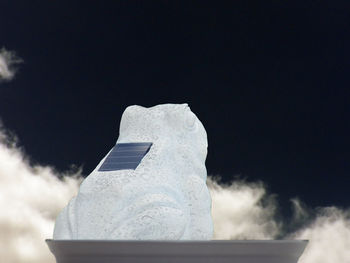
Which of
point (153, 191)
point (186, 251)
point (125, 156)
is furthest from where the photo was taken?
point (125, 156)

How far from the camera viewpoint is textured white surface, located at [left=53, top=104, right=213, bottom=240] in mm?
6070

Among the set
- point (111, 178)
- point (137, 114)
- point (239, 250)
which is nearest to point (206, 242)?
point (239, 250)

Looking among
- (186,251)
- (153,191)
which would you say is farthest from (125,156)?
(186,251)

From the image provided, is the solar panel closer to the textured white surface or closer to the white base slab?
the textured white surface

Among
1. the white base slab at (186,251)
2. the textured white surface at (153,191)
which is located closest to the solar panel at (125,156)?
the textured white surface at (153,191)

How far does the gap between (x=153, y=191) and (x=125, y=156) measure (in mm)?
774

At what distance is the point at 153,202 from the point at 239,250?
51.5 inches

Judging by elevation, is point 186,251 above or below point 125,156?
below

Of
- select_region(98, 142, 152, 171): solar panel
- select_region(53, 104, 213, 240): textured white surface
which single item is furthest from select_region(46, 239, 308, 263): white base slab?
select_region(98, 142, 152, 171): solar panel

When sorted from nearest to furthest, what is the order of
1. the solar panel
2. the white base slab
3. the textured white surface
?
the white base slab
the textured white surface
the solar panel

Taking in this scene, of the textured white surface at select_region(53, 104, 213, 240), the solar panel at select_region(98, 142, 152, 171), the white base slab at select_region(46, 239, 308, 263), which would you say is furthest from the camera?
the solar panel at select_region(98, 142, 152, 171)

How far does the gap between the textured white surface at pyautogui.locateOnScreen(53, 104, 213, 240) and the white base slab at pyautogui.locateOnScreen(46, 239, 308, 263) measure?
0.64 m

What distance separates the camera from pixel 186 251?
529 cm

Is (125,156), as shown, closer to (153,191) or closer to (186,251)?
Result: (153,191)
